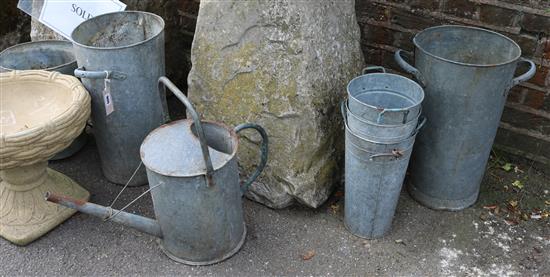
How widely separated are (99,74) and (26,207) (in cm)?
81

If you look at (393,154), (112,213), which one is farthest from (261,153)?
(112,213)

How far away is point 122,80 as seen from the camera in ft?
8.99

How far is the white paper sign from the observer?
320 cm

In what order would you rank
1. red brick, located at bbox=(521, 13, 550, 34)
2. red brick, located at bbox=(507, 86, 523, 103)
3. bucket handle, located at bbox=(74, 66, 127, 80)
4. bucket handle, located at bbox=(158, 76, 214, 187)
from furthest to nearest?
red brick, located at bbox=(507, 86, 523, 103)
red brick, located at bbox=(521, 13, 550, 34)
bucket handle, located at bbox=(74, 66, 127, 80)
bucket handle, located at bbox=(158, 76, 214, 187)

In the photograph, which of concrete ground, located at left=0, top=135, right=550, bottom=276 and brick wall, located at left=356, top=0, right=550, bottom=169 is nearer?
concrete ground, located at left=0, top=135, right=550, bottom=276

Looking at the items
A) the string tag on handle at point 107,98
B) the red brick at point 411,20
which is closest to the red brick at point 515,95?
the red brick at point 411,20

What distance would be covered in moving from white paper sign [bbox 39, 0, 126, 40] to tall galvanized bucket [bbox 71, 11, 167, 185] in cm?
25

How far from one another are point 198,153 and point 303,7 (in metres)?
0.87

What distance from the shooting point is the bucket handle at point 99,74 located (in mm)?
2617

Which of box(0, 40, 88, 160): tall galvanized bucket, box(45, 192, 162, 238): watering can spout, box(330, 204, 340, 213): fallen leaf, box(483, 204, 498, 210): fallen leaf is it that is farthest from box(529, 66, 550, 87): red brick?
box(0, 40, 88, 160): tall galvanized bucket

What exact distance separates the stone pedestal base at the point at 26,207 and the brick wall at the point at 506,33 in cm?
209

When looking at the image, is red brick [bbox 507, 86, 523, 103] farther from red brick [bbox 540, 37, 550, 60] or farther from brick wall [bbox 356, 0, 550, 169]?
red brick [bbox 540, 37, 550, 60]

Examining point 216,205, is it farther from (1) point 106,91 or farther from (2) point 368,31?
(2) point 368,31

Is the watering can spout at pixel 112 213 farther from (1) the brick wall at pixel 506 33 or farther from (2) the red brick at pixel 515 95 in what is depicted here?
(2) the red brick at pixel 515 95
